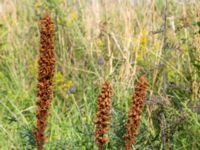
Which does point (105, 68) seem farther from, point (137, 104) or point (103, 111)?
point (103, 111)

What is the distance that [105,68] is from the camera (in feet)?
14.6

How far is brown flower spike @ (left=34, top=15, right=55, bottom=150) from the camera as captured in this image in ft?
6.00

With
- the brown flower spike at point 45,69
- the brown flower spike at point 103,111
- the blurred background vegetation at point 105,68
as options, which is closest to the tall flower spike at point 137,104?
the brown flower spike at point 103,111

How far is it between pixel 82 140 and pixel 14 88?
177 centimetres

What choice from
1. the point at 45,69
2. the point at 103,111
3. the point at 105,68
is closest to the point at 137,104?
the point at 103,111

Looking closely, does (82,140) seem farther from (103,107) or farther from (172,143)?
(103,107)

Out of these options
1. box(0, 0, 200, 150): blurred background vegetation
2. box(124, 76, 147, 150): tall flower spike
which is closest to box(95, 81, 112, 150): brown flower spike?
box(124, 76, 147, 150): tall flower spike

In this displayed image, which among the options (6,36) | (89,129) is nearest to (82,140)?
(89,129)

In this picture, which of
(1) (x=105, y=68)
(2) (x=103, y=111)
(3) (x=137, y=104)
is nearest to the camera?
(2) (x=103, y=111)

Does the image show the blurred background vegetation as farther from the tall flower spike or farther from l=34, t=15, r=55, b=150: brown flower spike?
the tall flower spike

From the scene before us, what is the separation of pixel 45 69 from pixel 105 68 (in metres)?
2.62

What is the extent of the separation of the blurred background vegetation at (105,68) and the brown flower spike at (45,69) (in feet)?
2.09

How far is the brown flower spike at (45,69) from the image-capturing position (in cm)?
183

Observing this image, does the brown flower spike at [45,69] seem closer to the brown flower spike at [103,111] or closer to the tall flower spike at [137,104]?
the brown flower spike at [103,111]
